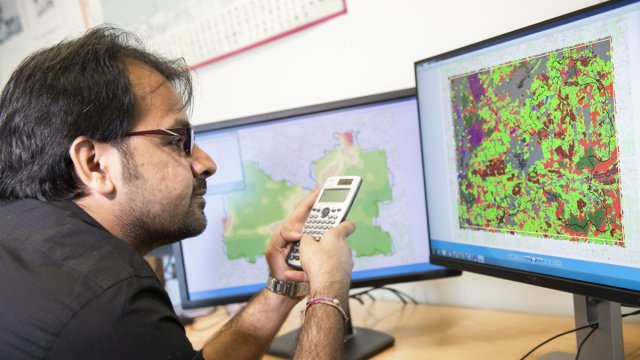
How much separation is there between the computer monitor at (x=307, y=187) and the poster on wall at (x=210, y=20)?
14.9 inches

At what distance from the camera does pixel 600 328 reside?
700 millimetres

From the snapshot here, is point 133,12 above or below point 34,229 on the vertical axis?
above

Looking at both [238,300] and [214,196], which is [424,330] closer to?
[238,300]

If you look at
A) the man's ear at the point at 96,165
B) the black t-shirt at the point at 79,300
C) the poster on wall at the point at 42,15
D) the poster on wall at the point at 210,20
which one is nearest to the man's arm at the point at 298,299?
the black t-shirt at the point at 79,300

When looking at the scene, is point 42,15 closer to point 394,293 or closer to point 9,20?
point 9,20

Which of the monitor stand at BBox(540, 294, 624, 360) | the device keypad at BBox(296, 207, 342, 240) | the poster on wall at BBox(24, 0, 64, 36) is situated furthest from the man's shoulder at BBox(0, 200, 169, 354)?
the poster on wall at BBox(24, 0, 64, 36)

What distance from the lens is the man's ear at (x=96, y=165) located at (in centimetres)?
69

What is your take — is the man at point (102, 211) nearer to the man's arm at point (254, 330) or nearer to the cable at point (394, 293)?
the man's arm at point (254, 330)

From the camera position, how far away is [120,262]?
22.7 inches

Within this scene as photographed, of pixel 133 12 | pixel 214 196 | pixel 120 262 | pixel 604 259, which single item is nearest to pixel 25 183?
pixel 120 262

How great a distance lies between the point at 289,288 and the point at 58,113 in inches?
18.5

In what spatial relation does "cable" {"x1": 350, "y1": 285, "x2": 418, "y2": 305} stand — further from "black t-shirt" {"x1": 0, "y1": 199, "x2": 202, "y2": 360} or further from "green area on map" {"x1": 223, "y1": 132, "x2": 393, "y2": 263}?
"black t-shirt" {"x1": 0, "y1": 199, "x2": 202, "y2": 360}

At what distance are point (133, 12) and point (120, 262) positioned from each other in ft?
4.37

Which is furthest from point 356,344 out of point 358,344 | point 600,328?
point 600,328
